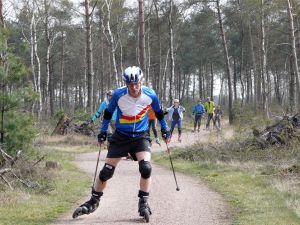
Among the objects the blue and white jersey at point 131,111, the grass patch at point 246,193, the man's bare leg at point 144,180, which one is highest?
the blue and white jersey at point 131,111

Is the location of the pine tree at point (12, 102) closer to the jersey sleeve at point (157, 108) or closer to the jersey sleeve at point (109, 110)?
the jersey sleeve at point (109, 110)

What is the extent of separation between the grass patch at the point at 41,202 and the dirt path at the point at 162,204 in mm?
253

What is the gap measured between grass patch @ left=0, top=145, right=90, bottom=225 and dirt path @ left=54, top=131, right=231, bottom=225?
10.0 inches

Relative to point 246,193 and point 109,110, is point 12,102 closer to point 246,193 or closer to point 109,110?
point 109,110

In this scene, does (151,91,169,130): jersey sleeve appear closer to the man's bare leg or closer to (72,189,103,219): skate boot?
the man's bare leg

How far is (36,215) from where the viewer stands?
714 cm

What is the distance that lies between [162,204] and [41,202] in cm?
193

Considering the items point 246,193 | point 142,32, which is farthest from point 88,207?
point 142,32

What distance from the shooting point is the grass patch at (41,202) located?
273 inches

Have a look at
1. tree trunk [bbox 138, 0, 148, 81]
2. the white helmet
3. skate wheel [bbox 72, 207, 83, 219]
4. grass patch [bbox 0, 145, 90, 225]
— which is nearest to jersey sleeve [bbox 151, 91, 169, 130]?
the white helmet

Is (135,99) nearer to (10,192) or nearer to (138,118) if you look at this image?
(138,118)

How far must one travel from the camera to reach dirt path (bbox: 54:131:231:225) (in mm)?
6879

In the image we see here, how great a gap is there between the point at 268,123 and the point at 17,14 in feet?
97.2

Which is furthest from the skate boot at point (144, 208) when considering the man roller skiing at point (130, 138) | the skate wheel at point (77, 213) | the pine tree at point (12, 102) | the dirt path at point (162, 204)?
the pine tree at point (12, 102)
